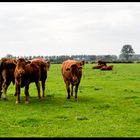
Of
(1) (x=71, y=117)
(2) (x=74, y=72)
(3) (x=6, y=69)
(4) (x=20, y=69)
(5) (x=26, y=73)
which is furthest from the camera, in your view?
(2) (x=74, y=72)

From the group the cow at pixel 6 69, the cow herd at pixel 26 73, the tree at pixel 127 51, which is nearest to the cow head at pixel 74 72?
the cow herd at pixel 26 73

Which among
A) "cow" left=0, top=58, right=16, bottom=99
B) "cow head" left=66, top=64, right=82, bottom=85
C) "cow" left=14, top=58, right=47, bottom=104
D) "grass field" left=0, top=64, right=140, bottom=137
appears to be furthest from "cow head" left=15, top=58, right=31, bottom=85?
"cow head" left=66, top=64, right=82, bottom=85

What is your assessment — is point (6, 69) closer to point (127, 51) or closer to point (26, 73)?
point (26, 73)

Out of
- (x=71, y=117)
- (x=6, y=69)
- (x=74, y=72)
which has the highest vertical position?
(x=6, y=69)

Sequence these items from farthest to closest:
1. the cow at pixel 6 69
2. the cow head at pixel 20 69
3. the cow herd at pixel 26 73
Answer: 1. the cow at pixel 6 69
2. the cow herd at pixel 26 73
3. the cow head at pixel 20 69

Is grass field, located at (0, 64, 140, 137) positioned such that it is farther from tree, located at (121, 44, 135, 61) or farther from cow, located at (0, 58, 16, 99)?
tree, located at (121, 44, 135, 61)

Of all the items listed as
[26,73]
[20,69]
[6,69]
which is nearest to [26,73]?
[26,73]

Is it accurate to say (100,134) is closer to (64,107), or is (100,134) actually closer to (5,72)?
(64,107)

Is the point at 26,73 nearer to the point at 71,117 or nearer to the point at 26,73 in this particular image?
the point at 26,73

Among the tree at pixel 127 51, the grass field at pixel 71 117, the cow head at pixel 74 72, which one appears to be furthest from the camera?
the tree at pixel 127 51

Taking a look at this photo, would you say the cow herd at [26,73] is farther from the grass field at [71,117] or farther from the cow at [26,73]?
the grass field at [71,117]

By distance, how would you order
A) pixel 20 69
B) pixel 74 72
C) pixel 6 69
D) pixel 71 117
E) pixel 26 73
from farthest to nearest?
pixel 74 72 < pixel 6 69 < pixel 26 73 < pixel 20 69 < pixel 71 117

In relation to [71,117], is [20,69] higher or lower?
higher

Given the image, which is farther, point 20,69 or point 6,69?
point 6,69
